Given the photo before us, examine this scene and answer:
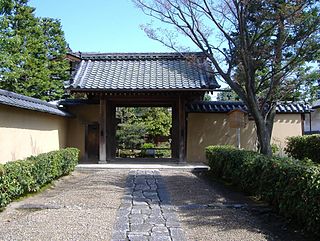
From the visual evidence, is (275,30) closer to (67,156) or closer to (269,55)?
(269,55)

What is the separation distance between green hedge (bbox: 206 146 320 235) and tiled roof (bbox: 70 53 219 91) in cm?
496

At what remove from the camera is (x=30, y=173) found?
7512 millimetres

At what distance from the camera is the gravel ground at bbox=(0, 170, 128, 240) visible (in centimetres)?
477

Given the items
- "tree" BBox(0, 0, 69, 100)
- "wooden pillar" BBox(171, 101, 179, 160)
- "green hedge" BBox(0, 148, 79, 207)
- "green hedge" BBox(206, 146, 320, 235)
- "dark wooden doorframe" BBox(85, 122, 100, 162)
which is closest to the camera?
"green hedge" BBox(206, 146, 320, 235)

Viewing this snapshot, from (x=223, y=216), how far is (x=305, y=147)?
7.72m

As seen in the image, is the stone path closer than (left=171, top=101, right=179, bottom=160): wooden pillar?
Yes

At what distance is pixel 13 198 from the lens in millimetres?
6871

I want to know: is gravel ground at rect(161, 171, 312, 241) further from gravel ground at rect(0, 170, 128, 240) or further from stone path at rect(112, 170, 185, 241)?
gravel ground at rect(0, 170, 128, 240)

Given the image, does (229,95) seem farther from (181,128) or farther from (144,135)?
(181,128)

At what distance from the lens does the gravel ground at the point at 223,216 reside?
4855mm

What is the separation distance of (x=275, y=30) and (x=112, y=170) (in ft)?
23.2

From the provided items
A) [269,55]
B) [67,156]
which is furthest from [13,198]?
[269,55]

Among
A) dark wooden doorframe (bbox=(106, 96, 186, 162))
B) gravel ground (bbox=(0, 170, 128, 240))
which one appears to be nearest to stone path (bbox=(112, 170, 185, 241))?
gravel ground (bbox=(0, 170, 128, 240))

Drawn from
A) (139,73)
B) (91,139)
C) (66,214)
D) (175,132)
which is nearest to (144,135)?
(91,139)
